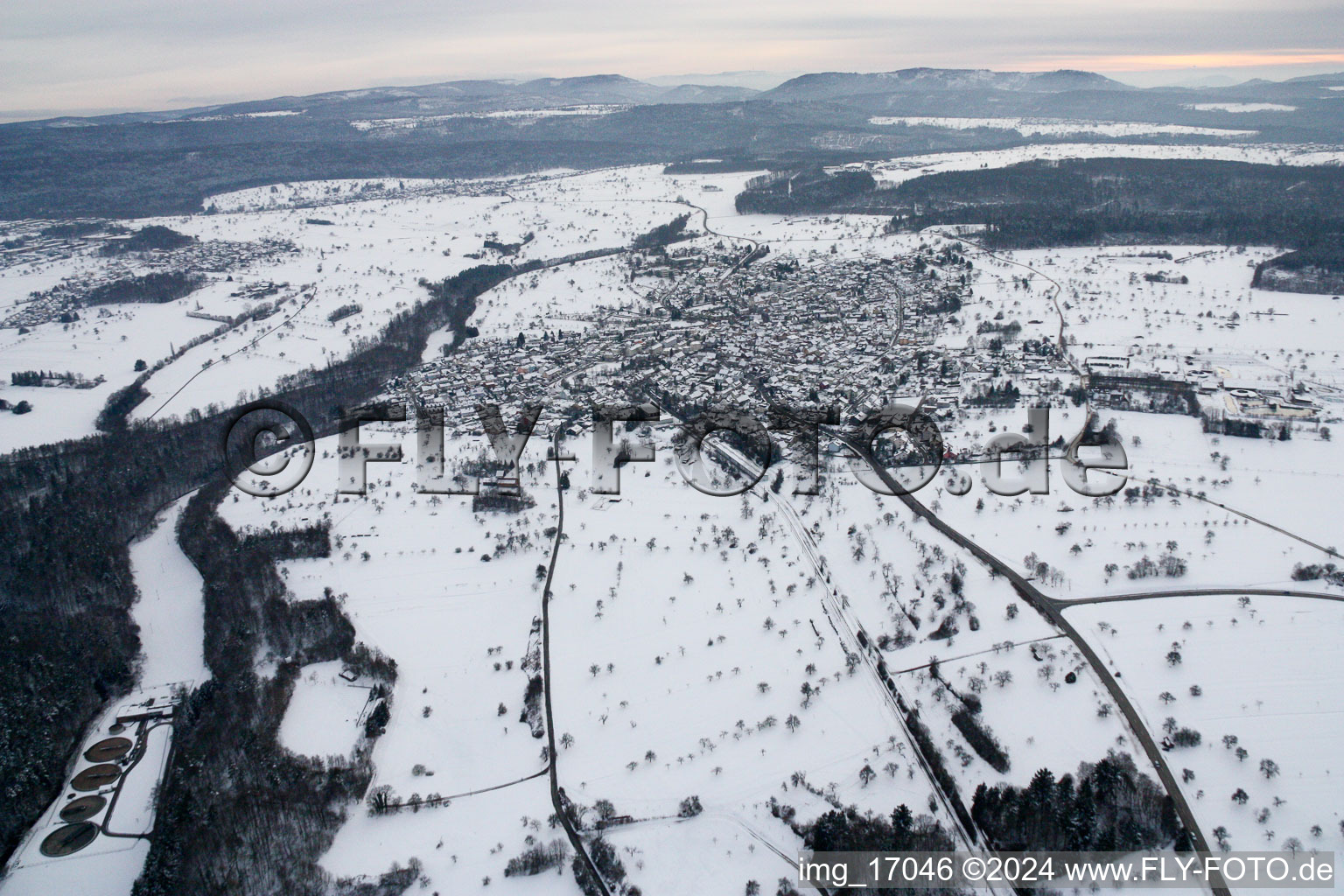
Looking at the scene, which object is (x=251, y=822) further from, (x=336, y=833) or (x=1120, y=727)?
(x=1120, y=727)

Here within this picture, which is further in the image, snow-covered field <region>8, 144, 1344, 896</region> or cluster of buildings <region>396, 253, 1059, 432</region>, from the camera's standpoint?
cluster of buildings <region>396, 253, 1059, 432</region>

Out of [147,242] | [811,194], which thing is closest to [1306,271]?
[811,194]

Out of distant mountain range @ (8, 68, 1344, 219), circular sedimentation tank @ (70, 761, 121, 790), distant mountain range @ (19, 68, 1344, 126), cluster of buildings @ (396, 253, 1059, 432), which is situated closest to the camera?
circular sedimentation tank @ (70, 761, 121, 790)

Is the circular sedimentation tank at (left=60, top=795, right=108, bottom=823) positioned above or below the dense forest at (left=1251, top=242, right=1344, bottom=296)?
below

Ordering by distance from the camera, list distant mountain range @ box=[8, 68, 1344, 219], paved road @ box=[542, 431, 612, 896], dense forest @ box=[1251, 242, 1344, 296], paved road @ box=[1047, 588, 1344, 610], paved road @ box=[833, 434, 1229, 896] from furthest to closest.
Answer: distant mountain range @ box=[8, 68, 1344, 219]
dense forest @ box=[1251, 242, 1344, 296]
paved road @ box=[1047, 588, 1344, 610]
paved road @ box=[542, 431, 612, 896]
paved road @ box=[833, 434, 1229, 896]

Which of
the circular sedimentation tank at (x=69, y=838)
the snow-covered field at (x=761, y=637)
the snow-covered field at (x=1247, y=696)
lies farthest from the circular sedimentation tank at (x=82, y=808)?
the snow-covered field at (x=1247, y=696)

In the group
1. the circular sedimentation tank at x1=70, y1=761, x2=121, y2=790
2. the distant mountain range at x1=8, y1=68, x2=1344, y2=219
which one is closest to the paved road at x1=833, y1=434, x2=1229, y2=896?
the circular sedimentation tank at x1=70, y1=761, x2=121, y2=790

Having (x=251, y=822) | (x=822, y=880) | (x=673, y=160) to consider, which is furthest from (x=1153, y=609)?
(x=673, y=160)

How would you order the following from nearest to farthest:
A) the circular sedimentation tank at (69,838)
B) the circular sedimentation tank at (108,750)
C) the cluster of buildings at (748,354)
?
1. the circular sedimentation tank at (69,838)
2. the circular sedimentation tank at (108,750)
3. the cluster of buildings at (748,354)

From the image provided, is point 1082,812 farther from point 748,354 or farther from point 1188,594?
point 748,354

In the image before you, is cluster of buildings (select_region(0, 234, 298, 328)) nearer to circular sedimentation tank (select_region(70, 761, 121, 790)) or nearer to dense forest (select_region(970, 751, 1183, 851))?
circular sedimentation tank (select_region(70, 761, 121, 790))

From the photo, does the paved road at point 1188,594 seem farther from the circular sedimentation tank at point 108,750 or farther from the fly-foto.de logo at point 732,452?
the circular sedimentation tank at point 108,750
